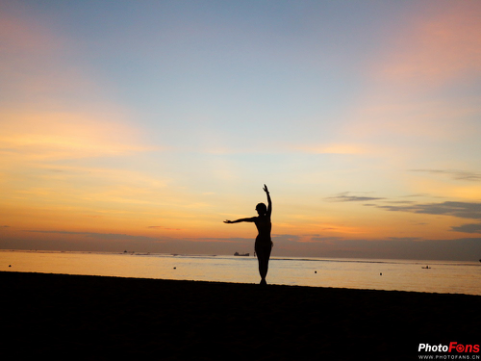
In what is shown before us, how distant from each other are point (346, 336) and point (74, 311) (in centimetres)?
628

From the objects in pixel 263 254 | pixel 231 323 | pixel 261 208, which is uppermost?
pixel 261 208

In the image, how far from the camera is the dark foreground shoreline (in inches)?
257

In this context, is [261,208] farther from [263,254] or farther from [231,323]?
[231,323]

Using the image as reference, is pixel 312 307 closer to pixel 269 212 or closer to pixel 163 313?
pixel 163 313

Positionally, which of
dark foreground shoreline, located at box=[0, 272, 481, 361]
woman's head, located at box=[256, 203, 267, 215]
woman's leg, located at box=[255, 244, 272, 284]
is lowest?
dark foreground shoreline, located at box=[0, 272, 481, 361]

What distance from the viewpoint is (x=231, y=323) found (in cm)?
874

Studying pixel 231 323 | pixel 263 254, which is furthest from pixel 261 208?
pixel 231 323

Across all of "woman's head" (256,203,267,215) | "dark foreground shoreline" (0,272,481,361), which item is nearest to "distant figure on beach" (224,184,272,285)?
"woman's head" (256,203,267,215)

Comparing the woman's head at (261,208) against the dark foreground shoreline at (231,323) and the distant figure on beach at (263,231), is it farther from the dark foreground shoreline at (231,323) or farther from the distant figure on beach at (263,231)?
the dark foreground shoreline at (231,323)

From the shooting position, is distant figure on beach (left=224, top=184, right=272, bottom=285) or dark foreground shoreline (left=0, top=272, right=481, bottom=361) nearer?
dark foreground shoreline (left=0, top=272, right=481, bottom=361)

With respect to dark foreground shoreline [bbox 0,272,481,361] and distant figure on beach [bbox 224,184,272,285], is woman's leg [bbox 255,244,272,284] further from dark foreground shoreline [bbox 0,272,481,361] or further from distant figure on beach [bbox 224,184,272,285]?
dark foreground shoreline [bbox 0,272,481,361]

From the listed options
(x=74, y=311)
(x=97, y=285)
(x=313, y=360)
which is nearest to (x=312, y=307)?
(x=313, y=360)

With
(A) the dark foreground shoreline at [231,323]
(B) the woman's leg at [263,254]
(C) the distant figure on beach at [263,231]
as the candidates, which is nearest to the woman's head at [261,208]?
(C) the distant figure on beach at [263,231]

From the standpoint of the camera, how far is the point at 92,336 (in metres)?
7.56
